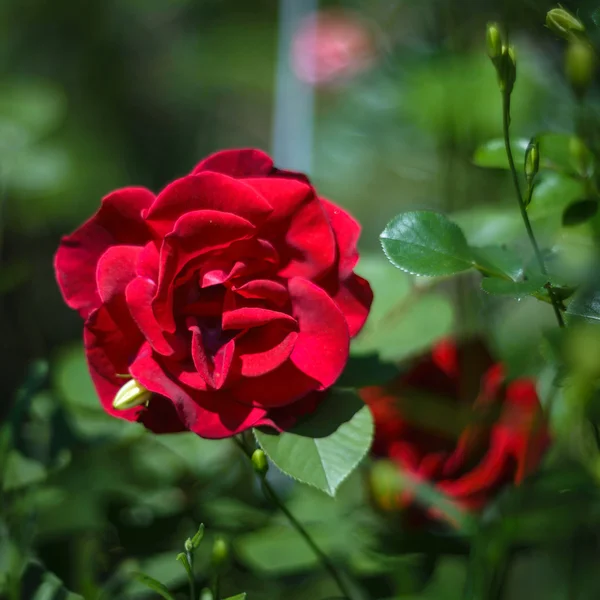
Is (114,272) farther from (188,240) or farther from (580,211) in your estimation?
(580,211)

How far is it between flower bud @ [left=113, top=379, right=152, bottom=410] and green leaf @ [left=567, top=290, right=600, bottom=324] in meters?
0.19

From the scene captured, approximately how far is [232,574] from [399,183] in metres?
1.25

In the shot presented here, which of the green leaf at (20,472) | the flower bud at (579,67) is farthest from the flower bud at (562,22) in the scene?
the green leaf at (20,472)

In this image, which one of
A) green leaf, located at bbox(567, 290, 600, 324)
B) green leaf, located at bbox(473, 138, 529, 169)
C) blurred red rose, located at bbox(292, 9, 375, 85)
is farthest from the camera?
blurred red rose, located at bbox(292, 9, 375, 85)

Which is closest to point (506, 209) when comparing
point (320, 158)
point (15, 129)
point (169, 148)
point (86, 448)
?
point (86, 448)

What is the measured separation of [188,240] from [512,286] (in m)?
0.14

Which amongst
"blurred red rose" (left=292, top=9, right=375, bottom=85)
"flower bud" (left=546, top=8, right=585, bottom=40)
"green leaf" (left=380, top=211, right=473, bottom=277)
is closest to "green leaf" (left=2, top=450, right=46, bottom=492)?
"green leaf" (left=380, top=211, right=473, bottom=277)

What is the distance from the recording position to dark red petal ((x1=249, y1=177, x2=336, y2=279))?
40cm

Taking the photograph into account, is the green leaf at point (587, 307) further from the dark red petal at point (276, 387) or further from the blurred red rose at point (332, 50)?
the blurred red rose at point (332, 50)

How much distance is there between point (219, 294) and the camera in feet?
1.34

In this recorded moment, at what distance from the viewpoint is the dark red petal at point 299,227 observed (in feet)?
1.31

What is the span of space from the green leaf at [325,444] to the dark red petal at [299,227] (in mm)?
66

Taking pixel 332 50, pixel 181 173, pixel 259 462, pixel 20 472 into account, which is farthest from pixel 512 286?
pixel 181 173

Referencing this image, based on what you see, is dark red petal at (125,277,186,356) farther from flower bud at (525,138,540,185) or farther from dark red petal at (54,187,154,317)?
flower bud at (525,138,540,185)
